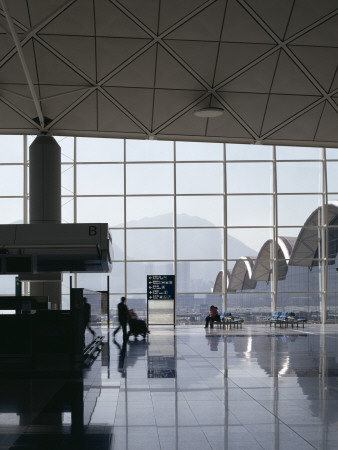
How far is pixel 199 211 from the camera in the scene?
128 feet

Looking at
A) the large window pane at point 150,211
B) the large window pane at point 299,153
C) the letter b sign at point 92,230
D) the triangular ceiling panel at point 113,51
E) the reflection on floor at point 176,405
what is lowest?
the reflection on floor at point 176,405

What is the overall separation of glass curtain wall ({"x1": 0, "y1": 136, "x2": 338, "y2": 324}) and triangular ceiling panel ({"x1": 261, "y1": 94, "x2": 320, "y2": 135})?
9.59m

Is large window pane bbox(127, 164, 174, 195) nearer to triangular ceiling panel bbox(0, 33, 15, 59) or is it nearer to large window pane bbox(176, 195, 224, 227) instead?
large window pane bbox(176, 195, 224, 227)

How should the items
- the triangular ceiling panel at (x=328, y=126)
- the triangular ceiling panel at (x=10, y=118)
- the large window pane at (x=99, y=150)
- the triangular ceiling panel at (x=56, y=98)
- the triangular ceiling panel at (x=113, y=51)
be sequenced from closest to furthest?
the triangular ceiling panel at (x=113, y=51) → the triangular ceiling panel at (x=56, y=98) → the triangular ceiling panel at (x=10, y=118) → the triangular ceiling panel at (x=328, y=126) → the large window pane at (x=99, y=150)

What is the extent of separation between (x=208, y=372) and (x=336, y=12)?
14.9 meters

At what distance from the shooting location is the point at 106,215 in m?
38.5

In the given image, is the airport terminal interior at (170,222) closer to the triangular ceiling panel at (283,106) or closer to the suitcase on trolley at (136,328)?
the triangular ceiling panel at (283,106)

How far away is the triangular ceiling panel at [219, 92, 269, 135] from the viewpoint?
92.3 ft

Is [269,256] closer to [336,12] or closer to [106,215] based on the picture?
[106,215]

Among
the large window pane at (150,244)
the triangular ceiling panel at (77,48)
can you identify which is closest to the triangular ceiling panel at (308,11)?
the triangular ceiling panel at (77,48)

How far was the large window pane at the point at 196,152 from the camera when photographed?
3909 centimetres

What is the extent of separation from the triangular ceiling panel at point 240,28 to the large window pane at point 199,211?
1485cm

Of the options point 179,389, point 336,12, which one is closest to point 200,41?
point 336,12

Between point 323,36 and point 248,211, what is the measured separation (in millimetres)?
15812
